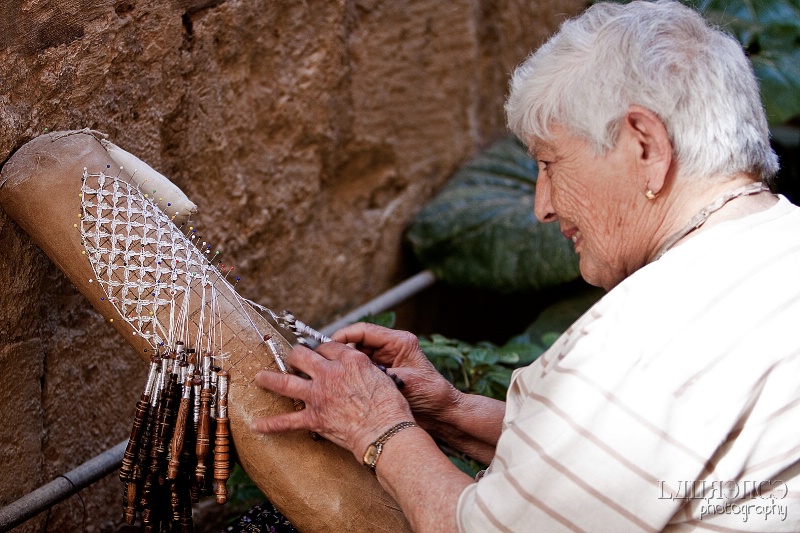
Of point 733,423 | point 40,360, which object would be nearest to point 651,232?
point 733,423

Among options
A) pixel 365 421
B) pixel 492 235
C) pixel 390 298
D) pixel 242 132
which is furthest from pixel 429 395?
pixel 492 235


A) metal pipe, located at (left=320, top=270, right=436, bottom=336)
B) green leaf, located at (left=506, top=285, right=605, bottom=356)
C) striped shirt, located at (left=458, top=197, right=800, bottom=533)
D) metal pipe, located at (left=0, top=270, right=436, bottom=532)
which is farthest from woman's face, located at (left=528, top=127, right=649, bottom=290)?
green leaf, located at (left=506, top=285, right=605, bottom=356)

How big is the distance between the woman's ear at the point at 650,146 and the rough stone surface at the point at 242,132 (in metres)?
1.06

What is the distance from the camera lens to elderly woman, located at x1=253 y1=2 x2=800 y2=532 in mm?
1179

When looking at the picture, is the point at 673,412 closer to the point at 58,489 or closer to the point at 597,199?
the point at 597,199

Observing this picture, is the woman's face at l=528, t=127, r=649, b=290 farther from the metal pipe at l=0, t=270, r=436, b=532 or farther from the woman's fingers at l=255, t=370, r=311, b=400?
the metal pipe at l=0, t=270, r=436, b=532

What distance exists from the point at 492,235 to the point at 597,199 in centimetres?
172

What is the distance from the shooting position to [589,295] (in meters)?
3.06

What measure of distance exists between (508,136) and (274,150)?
4.40ft

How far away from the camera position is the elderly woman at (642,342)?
1179mm

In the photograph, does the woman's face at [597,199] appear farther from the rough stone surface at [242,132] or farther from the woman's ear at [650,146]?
the rough stone surface at [242,132]

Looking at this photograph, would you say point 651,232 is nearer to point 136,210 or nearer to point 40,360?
point 136,210

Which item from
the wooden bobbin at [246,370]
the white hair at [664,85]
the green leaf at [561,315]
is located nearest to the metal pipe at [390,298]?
the green leaf at [561,315]

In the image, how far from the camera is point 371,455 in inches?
53.5
